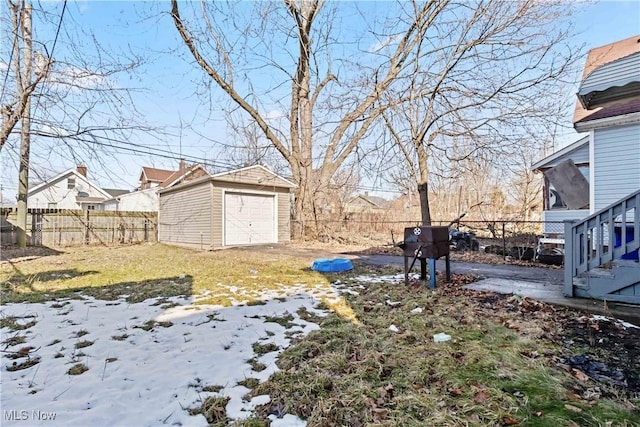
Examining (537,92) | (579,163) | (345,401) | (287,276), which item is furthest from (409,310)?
(579,163)

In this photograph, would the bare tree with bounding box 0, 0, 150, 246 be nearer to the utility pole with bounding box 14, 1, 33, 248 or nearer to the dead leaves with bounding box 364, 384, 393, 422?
the utility pole with bounding box 14, 1, 33, 248

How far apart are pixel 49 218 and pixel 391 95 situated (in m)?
14.7

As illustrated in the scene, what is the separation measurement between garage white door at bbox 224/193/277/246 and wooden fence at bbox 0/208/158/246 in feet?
20.0

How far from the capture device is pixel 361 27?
31.6ft

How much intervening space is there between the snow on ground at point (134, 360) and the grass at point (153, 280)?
58 centimetres

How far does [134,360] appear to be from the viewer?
2744 millimetres

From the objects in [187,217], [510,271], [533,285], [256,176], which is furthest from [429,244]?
[187,217]

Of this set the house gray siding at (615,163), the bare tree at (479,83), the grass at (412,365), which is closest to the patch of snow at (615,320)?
the grass at (412,365)

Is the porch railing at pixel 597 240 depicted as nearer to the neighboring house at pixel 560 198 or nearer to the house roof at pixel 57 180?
the neighboring house at pixel 560 198

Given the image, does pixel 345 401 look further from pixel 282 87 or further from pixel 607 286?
pixel 282 87

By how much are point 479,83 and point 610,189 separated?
16.1ft

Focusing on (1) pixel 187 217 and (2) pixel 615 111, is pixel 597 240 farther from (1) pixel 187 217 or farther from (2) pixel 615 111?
(1) pixel 187 217

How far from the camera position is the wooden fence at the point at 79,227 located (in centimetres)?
1316

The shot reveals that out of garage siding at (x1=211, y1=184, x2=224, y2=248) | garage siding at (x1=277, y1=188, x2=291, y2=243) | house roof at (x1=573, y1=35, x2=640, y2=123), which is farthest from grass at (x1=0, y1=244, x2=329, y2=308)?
garage siding at (x1=277, y1=188, x2=291, y2=243)
